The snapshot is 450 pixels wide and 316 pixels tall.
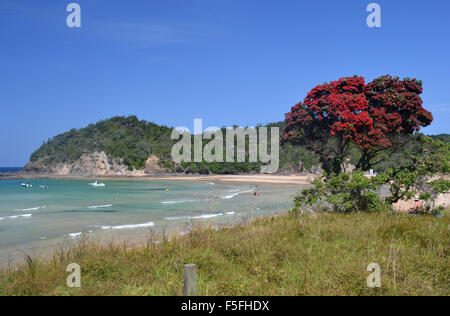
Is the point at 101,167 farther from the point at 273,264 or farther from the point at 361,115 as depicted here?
the point at 273,264

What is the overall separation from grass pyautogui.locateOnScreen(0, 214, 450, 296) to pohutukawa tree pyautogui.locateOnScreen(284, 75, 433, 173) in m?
3.96

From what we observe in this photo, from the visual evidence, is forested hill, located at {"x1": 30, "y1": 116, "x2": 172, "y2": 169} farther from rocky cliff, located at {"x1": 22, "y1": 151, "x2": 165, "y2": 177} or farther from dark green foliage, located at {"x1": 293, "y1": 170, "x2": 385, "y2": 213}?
dark green foliage, located at {"x1": 293, "y1": 170, "x2": 385, "y2": 213}

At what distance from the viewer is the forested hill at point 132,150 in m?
80.2

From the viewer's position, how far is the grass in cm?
465

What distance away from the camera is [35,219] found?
17938 mm

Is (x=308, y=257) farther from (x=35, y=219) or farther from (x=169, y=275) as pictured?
(x=35, y=219)

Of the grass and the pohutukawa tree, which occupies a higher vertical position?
the pohutukawa tree

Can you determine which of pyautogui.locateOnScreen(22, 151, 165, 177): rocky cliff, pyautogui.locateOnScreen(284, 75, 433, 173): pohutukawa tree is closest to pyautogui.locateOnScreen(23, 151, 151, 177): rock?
pyautogui.locateOnScreen(22, 151, 165, 177): rocky cliff

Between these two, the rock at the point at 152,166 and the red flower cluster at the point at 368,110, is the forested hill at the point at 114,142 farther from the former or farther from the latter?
the red flower cluster at the point at 368,110

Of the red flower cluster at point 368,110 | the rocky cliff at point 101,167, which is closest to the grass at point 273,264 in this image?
the red flower cluster at point 368,110

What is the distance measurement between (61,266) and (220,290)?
10.8 ft

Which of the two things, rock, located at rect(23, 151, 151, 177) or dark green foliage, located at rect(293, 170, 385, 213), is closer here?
dark green foliage, located at rect(293, 170, 385, 213)

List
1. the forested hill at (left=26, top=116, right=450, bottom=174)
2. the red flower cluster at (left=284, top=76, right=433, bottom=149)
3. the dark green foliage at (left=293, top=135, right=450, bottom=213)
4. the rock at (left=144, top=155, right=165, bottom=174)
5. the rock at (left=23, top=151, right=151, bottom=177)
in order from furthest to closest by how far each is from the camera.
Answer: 1. the rock at (left=23, top=151, right=151, bottom=177)
2. the rock at (left=144, top=155, right=165, bottom=174)
3. the forested hill at (left=26, top=116, right=450, bottom=174)
4. the red flower cluster at (left=284, top=76, right=433, bottom=149)
5. the dark green foliage at (left=293, top=135, right=450, bottom=213)

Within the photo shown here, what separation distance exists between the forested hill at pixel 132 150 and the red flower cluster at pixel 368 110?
50.4 m
